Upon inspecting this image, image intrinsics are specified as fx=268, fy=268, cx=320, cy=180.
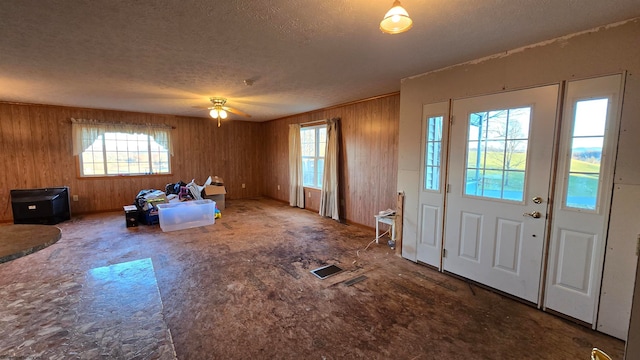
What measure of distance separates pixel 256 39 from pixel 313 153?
3.89 meters

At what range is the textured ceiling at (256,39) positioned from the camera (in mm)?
1728

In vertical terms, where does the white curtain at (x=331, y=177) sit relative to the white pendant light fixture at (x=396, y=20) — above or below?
below

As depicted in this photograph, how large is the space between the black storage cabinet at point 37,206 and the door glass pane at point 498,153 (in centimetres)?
658

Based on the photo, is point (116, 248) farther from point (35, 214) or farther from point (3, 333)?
point (35, 214)

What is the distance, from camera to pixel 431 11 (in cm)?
177

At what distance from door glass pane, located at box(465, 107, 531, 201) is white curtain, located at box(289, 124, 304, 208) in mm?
4066

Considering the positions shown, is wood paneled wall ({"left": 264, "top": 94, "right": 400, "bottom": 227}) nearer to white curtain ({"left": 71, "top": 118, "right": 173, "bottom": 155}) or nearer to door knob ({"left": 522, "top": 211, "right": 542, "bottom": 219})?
door knob ({"left": 522, "top": 211, "right": 542, "bottom": 219})

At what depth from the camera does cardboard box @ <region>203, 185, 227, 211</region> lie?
5945mm

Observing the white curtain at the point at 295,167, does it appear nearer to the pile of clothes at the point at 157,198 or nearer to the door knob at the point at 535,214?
the pile of clothes at the point at 157,198

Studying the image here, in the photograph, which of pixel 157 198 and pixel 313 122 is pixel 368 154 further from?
pixel 157 198

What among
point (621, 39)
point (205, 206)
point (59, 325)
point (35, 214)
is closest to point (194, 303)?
point (59, 325)

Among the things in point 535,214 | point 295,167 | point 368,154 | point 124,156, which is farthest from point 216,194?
point 535,214

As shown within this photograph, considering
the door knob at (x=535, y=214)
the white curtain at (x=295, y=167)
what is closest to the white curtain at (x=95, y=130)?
the white curtain at (x=295, y=167)

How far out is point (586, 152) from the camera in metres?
2.08
